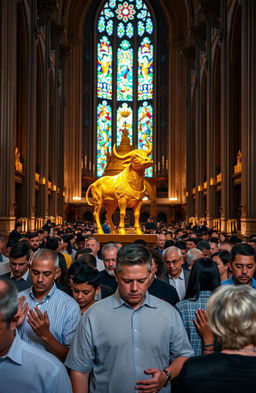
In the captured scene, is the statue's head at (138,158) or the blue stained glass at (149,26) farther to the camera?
the blue stained glass at (149,26)

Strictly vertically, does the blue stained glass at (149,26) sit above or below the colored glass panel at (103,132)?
above

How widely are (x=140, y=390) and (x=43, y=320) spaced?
885mm

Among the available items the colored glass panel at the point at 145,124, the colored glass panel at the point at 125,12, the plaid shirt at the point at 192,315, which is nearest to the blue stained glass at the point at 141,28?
the colored glass panel at the point at 125,12

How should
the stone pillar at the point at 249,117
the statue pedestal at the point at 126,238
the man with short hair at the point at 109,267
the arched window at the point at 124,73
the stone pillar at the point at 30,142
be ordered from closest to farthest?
the man with short hair at the point at 109,267
the statue pedestal at the point at 126,238
the stone pillar at the point at 249,117
the stone pillar at the point at 30,142
the arched window at the point at 124,73

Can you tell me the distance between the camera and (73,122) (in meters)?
40.6

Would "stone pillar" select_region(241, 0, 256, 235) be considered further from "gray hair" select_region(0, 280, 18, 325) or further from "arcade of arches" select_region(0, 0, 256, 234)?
"gray hair" select_region(0, 280, 18, 325)

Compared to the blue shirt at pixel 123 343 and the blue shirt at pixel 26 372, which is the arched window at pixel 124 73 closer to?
the blue shirt at pixel 123 343

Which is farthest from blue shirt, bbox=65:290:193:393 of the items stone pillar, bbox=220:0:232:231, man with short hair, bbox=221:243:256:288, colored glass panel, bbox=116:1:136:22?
colored glass panel, bbox=116:1:136:22

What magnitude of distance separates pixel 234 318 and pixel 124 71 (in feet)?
143

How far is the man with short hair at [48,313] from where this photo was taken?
11.2 feet

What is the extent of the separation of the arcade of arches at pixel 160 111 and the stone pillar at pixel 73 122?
3.4 inches

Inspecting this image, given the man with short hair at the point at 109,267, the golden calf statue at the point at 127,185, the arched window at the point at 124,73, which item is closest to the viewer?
the man with short hair at the point at 109,267

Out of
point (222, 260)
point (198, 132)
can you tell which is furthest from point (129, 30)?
point (222, 260)

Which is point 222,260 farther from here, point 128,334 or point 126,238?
point 126,238
